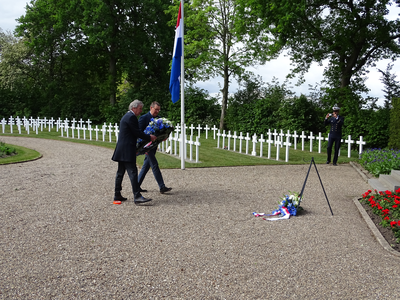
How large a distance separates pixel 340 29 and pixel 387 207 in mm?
15641

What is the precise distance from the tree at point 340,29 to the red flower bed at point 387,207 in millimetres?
11877

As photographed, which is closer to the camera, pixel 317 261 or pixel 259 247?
pixel 317 261

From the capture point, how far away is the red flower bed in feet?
17.4

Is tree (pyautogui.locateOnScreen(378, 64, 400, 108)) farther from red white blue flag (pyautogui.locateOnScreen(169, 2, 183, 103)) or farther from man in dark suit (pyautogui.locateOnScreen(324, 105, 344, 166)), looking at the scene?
red white blue flag (pyautogui.locateOnScreen(169, 2, 183, 103))

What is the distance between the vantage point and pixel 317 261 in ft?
13.9

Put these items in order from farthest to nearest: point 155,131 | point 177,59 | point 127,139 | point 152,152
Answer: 1. point 177,59
2. point 152,152
3. point 155,131
4. point 127,139

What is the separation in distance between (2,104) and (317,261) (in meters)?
38.1

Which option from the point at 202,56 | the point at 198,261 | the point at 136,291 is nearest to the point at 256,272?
the point at 198,261

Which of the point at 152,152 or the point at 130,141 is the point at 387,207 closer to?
the point at 152,152

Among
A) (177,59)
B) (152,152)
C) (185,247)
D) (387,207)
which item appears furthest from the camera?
(177,59)

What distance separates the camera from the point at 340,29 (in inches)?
761

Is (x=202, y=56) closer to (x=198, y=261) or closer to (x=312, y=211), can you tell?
(x=312, y=211)

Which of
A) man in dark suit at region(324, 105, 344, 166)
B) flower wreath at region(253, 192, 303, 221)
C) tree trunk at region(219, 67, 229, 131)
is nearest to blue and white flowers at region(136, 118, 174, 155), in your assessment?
flower wreath at region(253, 192, 303, 221)

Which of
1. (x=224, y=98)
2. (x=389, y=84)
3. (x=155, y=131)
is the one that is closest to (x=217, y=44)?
(x=224, y=98)
